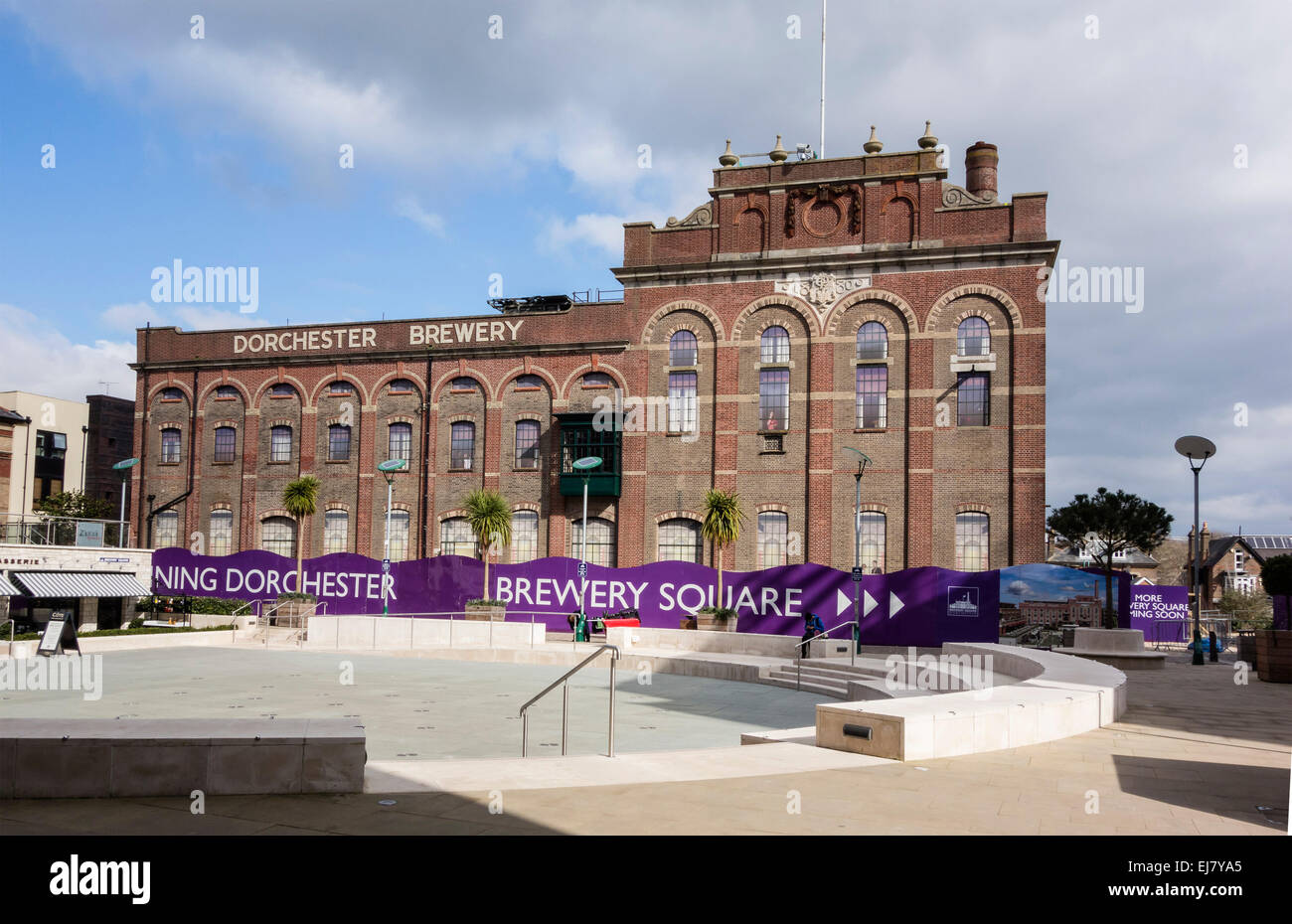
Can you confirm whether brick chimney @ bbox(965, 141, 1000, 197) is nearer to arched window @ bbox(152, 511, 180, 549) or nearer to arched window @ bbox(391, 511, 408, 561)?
arched window @ bbox(391, 511, 408, 561)

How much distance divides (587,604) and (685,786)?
27722mm

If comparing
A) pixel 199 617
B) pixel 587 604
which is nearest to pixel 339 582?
pixel 199 617

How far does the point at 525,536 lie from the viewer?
141 ft

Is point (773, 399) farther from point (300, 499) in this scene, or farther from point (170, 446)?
point (170, 446)

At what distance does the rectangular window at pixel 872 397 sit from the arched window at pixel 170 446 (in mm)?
32703

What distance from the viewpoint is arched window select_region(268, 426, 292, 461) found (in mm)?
47312

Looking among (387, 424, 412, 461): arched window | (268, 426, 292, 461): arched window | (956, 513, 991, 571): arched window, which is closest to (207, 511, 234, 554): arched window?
(268, 426, 292, 461): arched window

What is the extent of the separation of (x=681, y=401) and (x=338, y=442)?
16.5 meters

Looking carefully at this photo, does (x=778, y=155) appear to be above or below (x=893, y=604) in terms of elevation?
above

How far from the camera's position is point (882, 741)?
33.3 feet

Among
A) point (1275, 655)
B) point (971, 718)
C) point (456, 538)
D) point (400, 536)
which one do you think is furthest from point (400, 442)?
point (971, 718)

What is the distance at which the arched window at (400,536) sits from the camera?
44.8 metres

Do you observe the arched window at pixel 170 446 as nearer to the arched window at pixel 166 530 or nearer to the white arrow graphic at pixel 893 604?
the arched window at pixel 166 530
